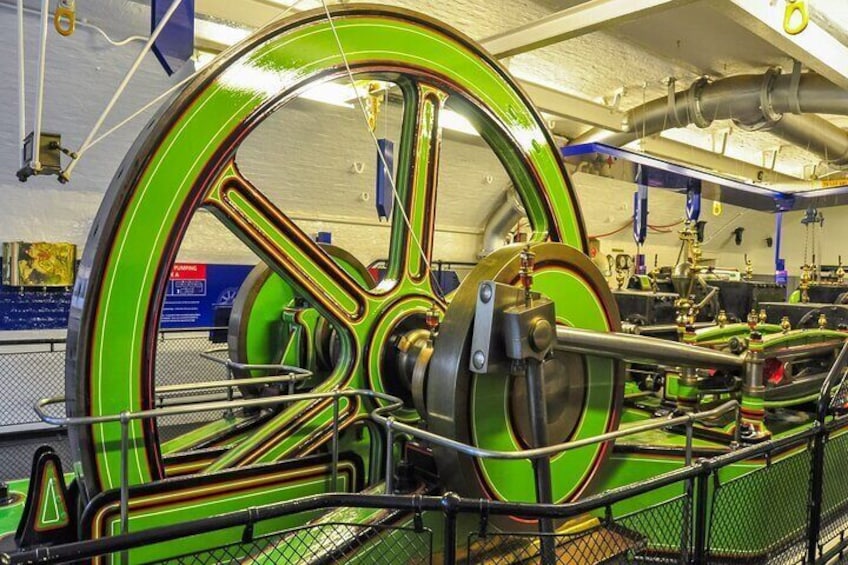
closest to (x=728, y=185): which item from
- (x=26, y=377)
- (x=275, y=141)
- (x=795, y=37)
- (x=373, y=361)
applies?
(x=795, y=37)

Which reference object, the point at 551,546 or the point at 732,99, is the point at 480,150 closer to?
the point at 732,99

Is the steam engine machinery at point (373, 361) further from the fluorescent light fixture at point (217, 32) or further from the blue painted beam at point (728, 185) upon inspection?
the blue painted beam at point (728, 185)

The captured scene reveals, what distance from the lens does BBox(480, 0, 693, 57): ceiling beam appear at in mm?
4016

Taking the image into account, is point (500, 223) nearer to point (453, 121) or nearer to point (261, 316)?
point (453, 121)

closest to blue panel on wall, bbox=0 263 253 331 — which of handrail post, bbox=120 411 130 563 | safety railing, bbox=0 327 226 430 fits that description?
safety railing, bbox=0 327 226 430

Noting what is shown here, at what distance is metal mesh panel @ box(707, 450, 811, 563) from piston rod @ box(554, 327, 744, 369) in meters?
0.64

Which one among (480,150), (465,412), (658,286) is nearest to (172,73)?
(465,412)

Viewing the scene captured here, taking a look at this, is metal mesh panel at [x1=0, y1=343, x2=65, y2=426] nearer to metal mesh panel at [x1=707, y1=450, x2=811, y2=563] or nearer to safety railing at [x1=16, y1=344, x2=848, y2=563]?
safety railing at [x1=16, y1=344, x2=848, y2=563]

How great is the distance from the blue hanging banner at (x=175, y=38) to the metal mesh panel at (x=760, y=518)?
8.87 ft

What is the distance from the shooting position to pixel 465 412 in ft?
5.71

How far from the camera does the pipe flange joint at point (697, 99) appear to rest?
6297 mm

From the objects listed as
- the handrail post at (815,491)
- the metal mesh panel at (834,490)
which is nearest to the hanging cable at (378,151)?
the handrail post at (815,491)

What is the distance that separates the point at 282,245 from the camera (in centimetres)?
201

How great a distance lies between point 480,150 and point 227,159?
23.3 ft
